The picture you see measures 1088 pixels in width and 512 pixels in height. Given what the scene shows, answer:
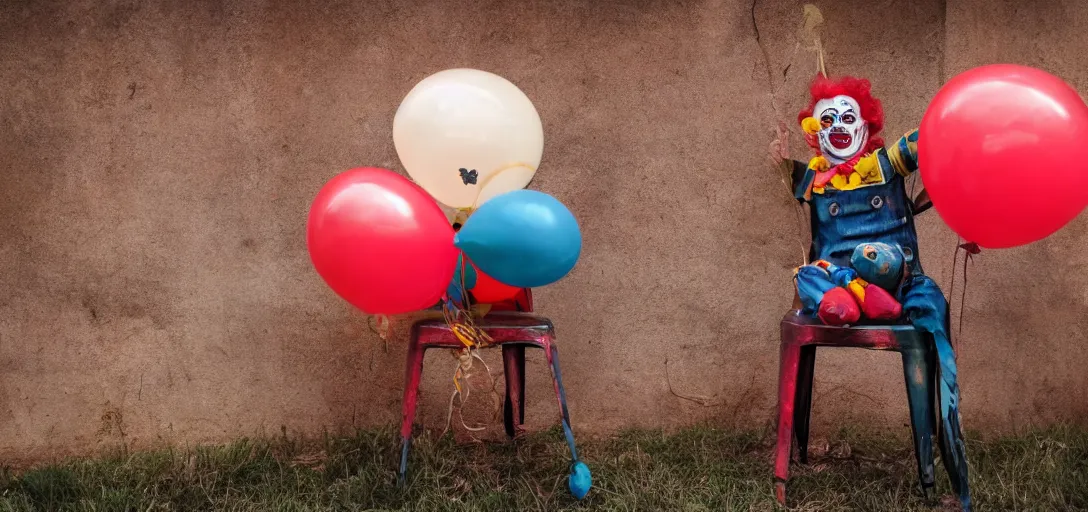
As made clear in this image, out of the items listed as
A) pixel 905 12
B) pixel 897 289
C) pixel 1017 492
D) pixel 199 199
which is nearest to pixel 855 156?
pixel 897 289

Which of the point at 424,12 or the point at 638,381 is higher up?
the point at 424,12

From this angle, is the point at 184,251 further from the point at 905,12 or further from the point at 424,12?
the point at 905,12

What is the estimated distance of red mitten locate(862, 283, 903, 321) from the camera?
2586mm

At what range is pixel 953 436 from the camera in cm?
260

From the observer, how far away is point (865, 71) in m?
3.35

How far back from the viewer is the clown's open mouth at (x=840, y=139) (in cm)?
274

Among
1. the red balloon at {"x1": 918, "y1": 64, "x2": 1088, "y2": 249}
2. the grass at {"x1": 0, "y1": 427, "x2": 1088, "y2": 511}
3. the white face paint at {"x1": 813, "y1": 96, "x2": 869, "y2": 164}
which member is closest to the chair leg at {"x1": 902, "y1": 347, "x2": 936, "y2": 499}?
the grass at {"x1": 0, "y1": 427, "x2": 1088, "y2": 511}

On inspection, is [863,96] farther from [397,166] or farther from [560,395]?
[397,166]

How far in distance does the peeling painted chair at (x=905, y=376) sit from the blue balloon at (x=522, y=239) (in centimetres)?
80

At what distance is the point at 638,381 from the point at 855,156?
3.92 ft

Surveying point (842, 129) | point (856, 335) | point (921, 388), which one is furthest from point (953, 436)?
point (842, 129)

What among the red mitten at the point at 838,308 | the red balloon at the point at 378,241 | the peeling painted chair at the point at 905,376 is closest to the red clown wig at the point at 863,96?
the peeling painted chair at the point at 905,376

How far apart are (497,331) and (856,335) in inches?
41.8

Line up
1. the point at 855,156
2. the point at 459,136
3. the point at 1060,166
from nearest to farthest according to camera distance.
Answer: the point at 1060,166 → the point at 459,136 → the point at 855,156
